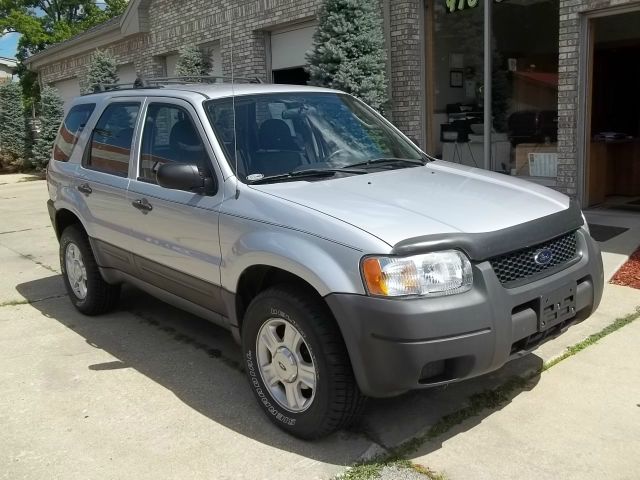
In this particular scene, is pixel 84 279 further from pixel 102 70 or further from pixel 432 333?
pixel 102 70

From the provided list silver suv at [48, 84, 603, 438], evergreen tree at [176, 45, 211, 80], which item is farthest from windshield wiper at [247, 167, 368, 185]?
evergreen tree at [176, 45, 211, 80]

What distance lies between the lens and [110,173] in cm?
477

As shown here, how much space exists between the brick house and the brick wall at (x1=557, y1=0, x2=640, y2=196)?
0.04ft

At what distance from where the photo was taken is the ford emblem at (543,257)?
3164 mm

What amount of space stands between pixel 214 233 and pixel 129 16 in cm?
1464

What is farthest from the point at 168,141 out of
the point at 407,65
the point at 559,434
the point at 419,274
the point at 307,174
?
the point at 407,65

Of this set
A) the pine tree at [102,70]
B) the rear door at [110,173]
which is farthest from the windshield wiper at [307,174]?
the pine tree at [102,70]

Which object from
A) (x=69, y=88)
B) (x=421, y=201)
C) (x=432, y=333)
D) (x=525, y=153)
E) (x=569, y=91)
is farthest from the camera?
(x=69, y=88)

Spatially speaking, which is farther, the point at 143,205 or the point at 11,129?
the point at 11,129

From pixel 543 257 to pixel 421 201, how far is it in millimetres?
661

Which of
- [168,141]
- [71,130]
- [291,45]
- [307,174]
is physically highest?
[291,45]

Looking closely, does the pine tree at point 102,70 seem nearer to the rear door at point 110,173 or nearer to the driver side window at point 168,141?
the rear door at point 110,173

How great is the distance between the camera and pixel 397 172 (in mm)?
3916

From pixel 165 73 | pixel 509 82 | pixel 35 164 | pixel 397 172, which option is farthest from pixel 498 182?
pixel 35 164
